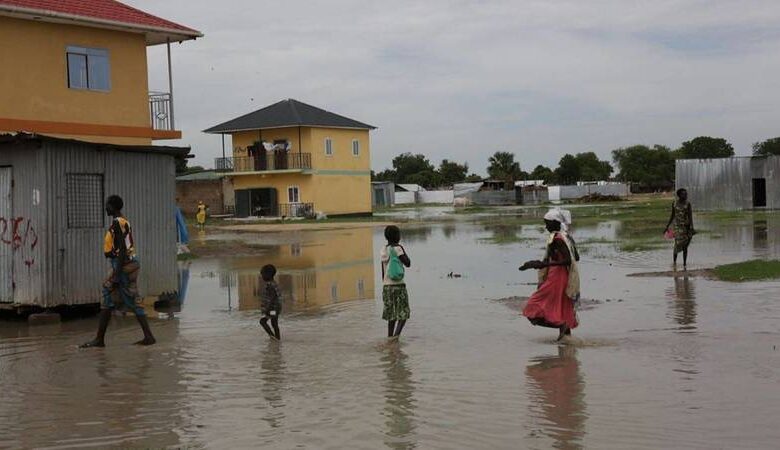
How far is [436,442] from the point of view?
6227 millimetres

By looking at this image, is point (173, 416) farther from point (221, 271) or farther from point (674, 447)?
point (221, 271)

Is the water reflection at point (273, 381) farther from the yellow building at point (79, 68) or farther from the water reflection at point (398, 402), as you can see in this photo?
the yellow building at point (79, 68)

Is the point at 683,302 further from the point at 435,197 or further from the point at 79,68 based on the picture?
the point at 435,197

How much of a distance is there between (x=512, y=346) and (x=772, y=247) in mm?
15393

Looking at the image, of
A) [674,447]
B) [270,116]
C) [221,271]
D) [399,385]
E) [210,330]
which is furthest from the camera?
[270,116]

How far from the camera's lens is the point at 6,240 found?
44.0 feet

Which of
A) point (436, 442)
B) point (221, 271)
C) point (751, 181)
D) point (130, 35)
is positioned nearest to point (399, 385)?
point (436, 442)

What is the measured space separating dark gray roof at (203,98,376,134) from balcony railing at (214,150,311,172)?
1.91 m

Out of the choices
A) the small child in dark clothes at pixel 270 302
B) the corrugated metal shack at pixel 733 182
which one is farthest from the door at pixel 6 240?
the corrugated metal shack at pixel 733 182

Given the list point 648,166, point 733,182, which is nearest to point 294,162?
point 733,182

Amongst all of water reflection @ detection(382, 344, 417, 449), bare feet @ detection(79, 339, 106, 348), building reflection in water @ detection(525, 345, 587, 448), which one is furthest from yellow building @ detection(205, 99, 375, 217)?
building reflection in water @ detection(525, 345, 587, 448)

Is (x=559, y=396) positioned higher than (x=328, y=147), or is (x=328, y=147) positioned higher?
(x=328, y=147)

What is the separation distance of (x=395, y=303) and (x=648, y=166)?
356ft

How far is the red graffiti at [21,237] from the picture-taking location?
13.1 m
